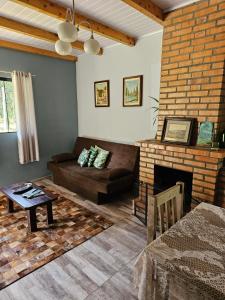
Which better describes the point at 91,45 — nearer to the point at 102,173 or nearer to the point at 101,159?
the point at 102,173

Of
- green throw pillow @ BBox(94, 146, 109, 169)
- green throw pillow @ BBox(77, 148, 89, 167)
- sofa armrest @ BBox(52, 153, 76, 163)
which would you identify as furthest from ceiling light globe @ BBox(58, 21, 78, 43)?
sofa armrest @ BBox(52, 153, 76, 163)

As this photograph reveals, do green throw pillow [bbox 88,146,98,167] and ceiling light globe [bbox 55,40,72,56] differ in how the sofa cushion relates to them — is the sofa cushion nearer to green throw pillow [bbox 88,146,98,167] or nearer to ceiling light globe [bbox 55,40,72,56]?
green throw pillow [bbox 88,146,98,167]

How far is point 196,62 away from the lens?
2.29 m

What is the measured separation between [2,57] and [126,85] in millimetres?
2153

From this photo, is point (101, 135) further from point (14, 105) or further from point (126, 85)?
point (14, 105)

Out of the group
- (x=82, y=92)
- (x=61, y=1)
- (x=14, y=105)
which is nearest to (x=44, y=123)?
(x=14, y=105)

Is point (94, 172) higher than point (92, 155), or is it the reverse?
point (92, 155)

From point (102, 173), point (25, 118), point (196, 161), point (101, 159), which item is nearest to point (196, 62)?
point (196, 161)

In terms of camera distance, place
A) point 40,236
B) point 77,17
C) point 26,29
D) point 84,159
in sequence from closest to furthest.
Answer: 1. point 40,236
2. point 77,17
3. point 26,29
4. point 84,159

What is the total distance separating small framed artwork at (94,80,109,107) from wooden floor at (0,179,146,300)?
2.47m

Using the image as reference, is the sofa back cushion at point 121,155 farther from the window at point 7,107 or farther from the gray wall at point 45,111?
the window at point 7,107

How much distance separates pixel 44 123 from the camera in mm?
4160

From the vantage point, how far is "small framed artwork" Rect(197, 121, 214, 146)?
224cm

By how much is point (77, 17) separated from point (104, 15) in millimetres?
333
